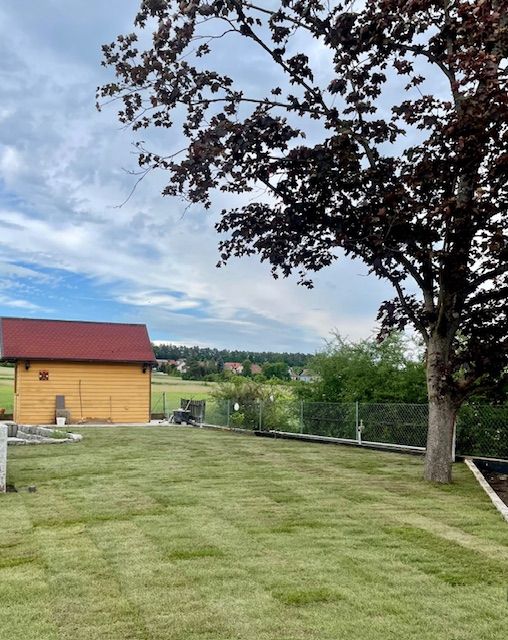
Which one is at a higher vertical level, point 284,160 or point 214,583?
point 284,160

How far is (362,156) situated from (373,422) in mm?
7614

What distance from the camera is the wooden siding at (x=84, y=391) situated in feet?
77.6

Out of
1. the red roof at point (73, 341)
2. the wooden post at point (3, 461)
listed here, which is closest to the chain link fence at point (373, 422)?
the red roof at point (73, 341)

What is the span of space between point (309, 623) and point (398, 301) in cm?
784

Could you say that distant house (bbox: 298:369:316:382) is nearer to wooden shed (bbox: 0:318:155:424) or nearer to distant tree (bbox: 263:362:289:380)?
distant tree (bbox: 263:362:289:380)

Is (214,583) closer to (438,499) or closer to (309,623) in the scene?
(309,623)

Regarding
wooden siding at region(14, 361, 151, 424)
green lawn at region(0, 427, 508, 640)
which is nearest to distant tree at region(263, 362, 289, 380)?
wooden siding at region(14, 361, 151, 424)

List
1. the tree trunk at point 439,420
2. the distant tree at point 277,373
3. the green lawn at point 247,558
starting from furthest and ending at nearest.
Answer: the distant tree at point 277,373, the tree trunk at point 439,420, the green lawn at point 247,558

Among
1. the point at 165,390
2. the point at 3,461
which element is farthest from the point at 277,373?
A: the point at 3,461

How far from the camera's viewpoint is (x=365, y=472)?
10797 millimetres

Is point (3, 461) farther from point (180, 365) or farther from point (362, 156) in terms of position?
point (180, 365)

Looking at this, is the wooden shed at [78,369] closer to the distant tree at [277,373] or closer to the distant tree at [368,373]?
the distant tree at [277,373]

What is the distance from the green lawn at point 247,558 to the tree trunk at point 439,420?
49 cm

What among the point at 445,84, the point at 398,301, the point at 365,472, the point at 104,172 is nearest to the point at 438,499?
the point at 365,472
